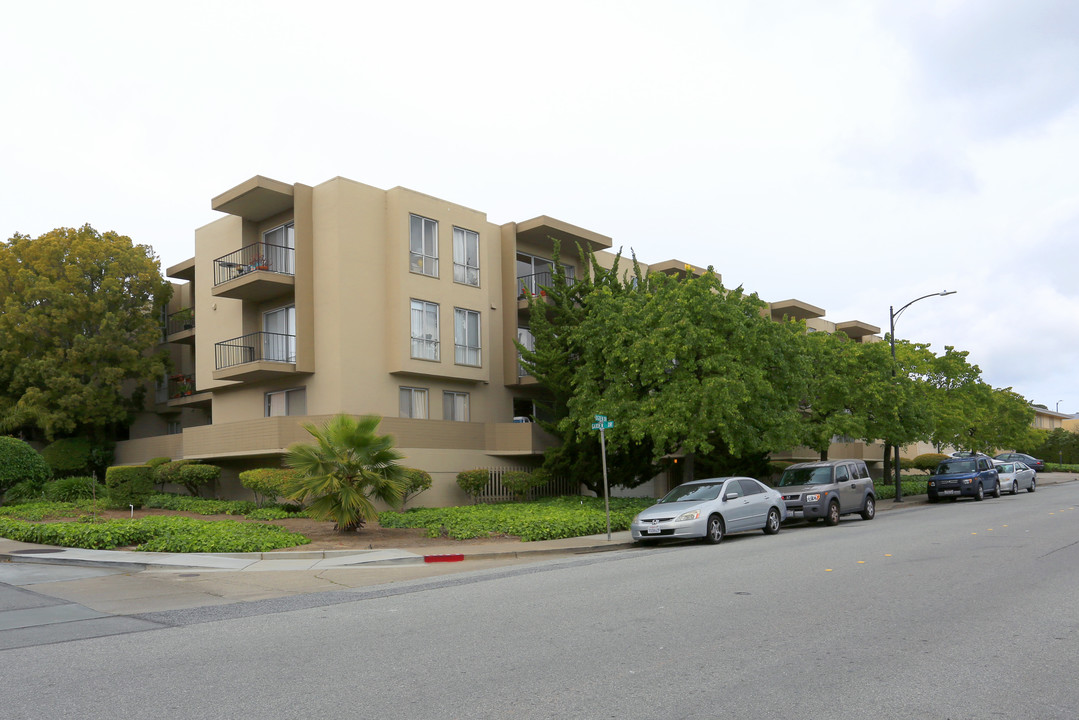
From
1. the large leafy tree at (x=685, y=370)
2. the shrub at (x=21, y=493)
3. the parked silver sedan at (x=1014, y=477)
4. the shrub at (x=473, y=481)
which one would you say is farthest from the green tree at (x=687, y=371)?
the shrub at (x=21, y=493)

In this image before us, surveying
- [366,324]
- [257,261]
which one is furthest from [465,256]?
[257,261]

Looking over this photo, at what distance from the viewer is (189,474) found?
26.8m

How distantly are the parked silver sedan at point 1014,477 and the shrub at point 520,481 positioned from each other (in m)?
20.5

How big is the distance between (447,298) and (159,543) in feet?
44.9

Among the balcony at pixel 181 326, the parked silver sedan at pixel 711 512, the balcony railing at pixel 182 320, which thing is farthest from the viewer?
the balcony railing at pixel 182 320

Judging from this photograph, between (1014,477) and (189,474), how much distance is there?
1295 inches

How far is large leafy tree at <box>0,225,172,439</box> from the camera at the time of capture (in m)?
32.1

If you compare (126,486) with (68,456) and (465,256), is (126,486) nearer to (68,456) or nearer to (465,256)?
(68,456)

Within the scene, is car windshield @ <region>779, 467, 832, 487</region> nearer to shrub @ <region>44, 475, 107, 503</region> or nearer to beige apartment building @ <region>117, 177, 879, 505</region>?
beige apartment building @ <region>117, 177, 879, 505</region>

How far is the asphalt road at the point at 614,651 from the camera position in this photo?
5816 millimetres

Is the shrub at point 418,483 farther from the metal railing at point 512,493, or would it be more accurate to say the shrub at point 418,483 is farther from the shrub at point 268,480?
the shrub at point 268,480

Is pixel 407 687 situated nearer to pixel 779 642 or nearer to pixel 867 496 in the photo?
pixel 779 642

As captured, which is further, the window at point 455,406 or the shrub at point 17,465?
the window at point 455,406

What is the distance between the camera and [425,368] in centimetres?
2750
